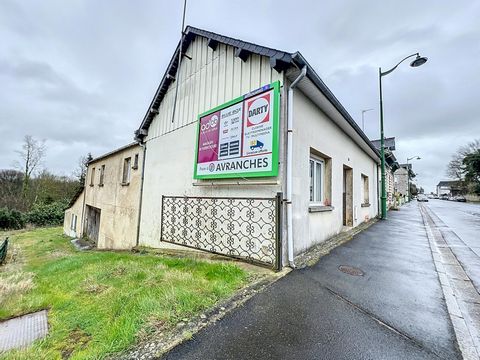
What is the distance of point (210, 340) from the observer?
1.91 meters

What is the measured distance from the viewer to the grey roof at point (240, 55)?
160 inches

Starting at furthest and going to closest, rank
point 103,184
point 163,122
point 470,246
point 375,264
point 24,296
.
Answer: point 103,184, point 163,122, point 470,246, point 375,264, point 24,296

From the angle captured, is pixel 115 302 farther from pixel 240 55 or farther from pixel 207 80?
pixel 207 80

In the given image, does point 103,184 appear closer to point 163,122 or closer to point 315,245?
point 163,122

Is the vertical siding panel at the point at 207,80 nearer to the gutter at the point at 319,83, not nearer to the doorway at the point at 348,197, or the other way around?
the gutter at the point at 319,83

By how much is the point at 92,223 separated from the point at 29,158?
2006 centimetres

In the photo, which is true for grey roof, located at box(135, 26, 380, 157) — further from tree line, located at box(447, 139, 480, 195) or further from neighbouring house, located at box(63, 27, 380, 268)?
tree line, located at box(447, 139, 480, 195)

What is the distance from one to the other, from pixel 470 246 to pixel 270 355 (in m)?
7.65

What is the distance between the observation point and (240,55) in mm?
4961

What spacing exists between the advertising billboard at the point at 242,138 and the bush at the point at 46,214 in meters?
30.9

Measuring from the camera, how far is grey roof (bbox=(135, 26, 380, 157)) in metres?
4.07

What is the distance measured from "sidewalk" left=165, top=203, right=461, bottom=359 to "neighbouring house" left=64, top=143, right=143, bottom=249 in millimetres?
7709

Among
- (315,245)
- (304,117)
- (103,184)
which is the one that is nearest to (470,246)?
(315,245)

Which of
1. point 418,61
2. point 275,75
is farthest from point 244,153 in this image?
point 418,61
